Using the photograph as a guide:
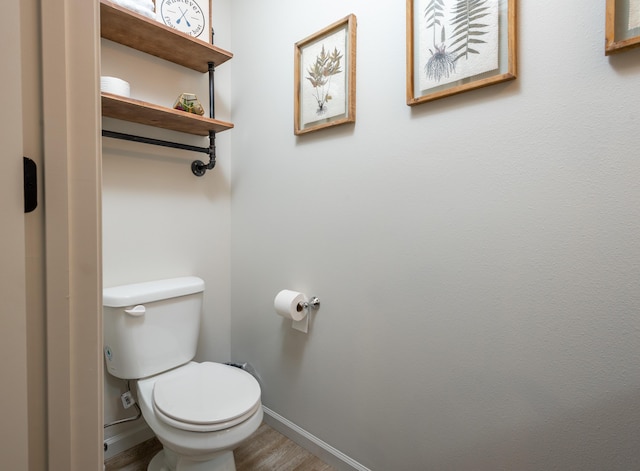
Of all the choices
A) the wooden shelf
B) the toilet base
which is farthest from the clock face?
the toilet base

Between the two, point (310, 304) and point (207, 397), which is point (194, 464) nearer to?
point (207, 397)

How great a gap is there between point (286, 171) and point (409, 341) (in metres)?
0.91

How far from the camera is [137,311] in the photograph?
134 cm

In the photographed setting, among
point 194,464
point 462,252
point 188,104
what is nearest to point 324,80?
point 188,104

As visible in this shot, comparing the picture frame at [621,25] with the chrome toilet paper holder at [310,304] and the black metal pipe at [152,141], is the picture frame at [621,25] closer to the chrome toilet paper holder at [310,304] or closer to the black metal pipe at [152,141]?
the chrome toilet paper holder at [310,304]

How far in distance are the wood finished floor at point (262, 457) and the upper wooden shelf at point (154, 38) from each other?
1838mm

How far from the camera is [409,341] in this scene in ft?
3.83

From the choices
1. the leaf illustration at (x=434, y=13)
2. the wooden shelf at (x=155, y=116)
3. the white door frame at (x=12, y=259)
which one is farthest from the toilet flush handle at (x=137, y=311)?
the leaf illustration at (x=434, y=13)

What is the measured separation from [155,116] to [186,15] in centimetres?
52

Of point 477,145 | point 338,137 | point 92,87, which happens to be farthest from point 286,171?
point 92,87

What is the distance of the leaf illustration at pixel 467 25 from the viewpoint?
963 millimetres

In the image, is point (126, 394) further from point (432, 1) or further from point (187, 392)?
point (432, 1)

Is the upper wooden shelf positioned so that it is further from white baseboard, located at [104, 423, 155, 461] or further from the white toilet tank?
white baseboard, located at [104, 423, 155, 461]

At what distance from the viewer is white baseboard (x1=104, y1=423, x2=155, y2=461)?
1.47 m
